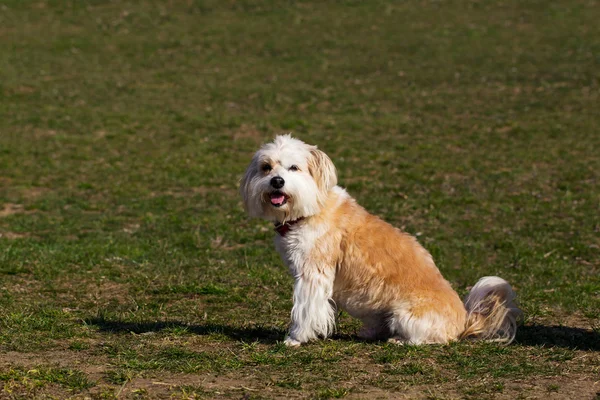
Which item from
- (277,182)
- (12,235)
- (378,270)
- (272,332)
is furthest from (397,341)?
(12,235)

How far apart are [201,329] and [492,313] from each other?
2.71 m

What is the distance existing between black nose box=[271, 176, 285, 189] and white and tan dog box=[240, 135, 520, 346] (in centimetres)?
6

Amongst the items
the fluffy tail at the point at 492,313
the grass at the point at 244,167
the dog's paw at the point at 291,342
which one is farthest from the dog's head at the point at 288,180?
the fluffy tail at the point at 492,313

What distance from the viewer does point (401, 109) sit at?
2212 cm

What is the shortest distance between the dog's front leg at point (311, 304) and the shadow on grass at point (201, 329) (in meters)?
0.42

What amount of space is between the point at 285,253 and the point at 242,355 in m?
0.97

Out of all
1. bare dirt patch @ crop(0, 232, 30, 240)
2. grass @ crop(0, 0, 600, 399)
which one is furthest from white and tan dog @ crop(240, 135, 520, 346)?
bare dirt patch @ crop(0, 232, 30, 240)

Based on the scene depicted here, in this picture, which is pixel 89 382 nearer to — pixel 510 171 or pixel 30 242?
pixel 30 242

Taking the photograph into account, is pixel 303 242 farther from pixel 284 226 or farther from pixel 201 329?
pixel 201 329

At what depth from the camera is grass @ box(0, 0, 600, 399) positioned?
23.1 ft

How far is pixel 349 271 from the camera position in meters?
7.52

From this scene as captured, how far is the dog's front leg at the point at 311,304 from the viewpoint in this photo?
7.46m

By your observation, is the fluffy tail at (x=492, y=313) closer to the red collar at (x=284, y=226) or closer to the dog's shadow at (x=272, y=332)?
the dog's shadow at (x=272, y=332)

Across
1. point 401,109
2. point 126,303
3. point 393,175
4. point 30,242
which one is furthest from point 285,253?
point 401,109
